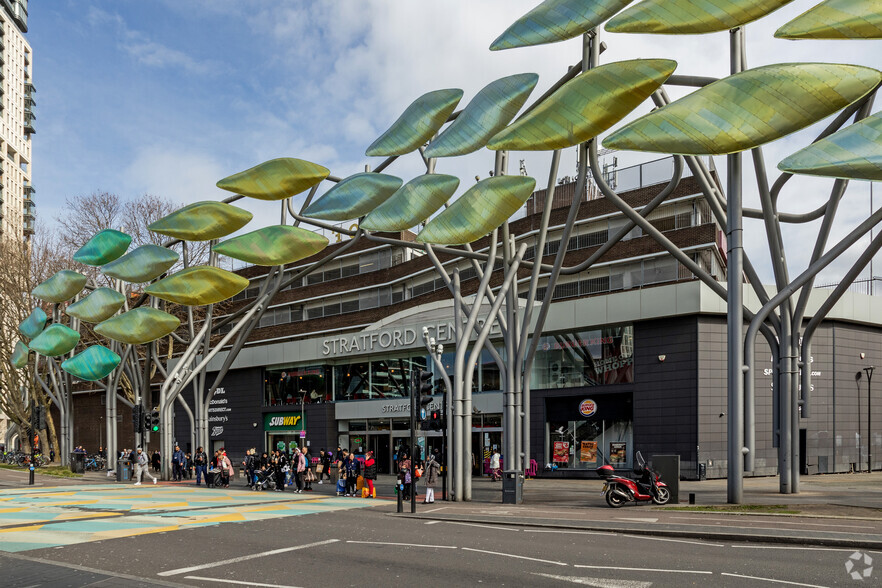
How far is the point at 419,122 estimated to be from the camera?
29.9m

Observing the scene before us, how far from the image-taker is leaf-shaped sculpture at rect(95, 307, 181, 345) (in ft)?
124

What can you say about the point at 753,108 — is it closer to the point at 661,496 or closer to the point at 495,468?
the point at 661,496

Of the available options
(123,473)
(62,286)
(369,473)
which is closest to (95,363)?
(62,286)

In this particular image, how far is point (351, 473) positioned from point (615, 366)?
14.0 metres

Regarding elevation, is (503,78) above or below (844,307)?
above

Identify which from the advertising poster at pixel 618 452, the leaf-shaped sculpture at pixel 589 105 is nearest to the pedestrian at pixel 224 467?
the advertising poster at pixel 618 452

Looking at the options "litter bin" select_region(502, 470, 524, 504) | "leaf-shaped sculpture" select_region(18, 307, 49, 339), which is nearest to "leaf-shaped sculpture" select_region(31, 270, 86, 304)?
"leaf-shaped sculpture" select_region(18, 307, 49, 339)

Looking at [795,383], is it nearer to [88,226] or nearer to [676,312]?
[676,312]

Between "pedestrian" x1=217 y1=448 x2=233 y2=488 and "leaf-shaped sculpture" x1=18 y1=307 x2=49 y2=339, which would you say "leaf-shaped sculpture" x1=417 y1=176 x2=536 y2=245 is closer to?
"pedestrian" x1=217 y1=448 x2=233 y2=488

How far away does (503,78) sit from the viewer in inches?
1070

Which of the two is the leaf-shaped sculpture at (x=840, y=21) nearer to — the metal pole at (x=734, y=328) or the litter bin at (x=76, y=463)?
the metal pole at (x=734, y=328)

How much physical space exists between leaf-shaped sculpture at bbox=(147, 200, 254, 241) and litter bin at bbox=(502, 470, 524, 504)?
56.0ft

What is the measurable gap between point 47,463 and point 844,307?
46.6 meters

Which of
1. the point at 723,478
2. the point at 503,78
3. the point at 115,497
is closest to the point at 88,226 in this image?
the point at 115,497
